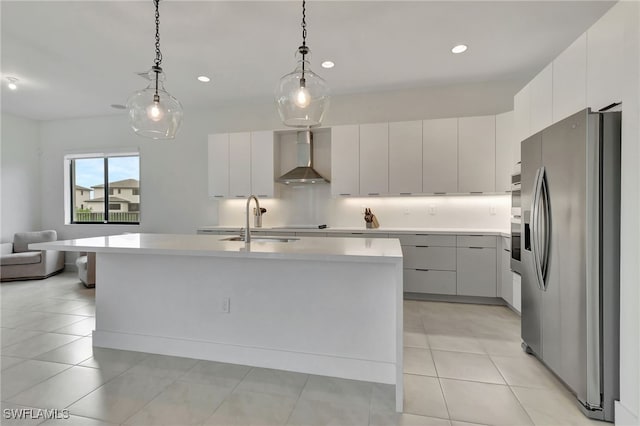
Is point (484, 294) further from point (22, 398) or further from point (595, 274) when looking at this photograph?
point (22, 398)

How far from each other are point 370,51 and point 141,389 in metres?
3.68

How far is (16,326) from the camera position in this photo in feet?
10.2

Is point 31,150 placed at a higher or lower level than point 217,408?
higher

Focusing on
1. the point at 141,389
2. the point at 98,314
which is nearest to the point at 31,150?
the point at 98,314

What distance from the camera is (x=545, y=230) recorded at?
7.03ft

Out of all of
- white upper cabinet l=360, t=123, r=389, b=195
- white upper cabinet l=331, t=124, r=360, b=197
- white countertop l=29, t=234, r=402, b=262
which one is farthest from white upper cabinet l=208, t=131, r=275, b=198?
white countertop l=29, t=234, r=402, b=262

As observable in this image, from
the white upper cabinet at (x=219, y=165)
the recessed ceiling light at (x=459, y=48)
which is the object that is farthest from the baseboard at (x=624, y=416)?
the white upper cabinet at (x=219, y=165)

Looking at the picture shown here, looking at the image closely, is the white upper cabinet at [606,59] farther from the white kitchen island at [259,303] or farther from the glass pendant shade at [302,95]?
the glass pendant shade at [302,95]

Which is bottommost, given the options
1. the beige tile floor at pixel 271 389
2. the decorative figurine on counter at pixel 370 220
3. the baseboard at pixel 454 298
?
the beige tile floor at pixel 271 389

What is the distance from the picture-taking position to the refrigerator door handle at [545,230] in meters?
2.12

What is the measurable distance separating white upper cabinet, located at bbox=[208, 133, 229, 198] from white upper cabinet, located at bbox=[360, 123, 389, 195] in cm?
219

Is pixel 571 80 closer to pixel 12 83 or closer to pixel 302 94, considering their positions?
pixel 302 94

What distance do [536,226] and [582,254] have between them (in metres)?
0.46

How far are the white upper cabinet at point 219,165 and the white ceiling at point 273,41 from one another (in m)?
0.78
